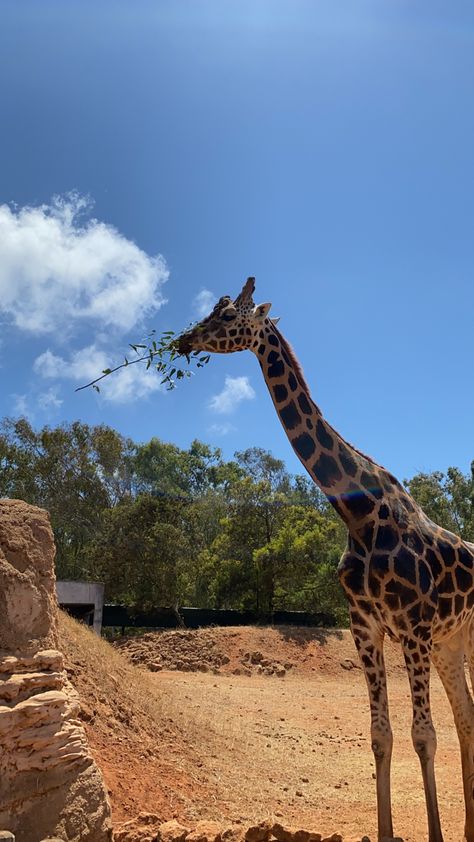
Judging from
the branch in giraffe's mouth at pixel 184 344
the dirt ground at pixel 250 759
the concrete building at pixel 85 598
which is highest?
the branch in giraffe's mouth at pixel 184 344

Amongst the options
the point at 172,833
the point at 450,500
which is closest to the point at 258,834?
the point at 172,833

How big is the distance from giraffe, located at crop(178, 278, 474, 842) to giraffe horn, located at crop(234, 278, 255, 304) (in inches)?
0.4

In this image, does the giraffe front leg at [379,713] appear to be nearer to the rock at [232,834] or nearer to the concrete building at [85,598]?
the rock at [232,834]

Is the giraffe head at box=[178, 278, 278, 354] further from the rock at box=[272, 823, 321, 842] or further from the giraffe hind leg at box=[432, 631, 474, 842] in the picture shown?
the rock at box=[272, 823, 321, 842]

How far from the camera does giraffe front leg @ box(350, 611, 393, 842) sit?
484 cm

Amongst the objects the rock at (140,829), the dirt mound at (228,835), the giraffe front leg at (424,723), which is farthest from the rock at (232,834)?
the giraffe front leg at (424,723)

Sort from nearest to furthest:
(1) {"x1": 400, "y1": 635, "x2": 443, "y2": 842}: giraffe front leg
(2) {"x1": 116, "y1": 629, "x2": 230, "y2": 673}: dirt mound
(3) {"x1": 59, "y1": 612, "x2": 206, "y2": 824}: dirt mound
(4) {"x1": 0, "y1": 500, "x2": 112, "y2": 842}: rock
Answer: (4) {"x1": 0, "y1": 500, "x2": 112, "y2": 842}: rock → (1) {"x1": 400, "y1": 635, "x2": 443, "y2": 842}: giraffe front leg → (3) {"x1": 59, "y1": 612, "x2": 206, "y2": 824}: dirt mound → (2) {"x1": 116, "y1": 629, "x2": 230, "y2": 673}: dirt mound

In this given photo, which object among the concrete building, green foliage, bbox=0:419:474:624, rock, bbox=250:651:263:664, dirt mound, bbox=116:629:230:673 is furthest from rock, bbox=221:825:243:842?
green foliage, bbox=0:419:474:624

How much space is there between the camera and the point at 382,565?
507 centimetres

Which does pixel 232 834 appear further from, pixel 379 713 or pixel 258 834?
pixel 379 713

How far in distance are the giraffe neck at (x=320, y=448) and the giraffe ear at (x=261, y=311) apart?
9cm

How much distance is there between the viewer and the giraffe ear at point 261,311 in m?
5.80

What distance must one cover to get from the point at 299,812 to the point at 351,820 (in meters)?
0.54

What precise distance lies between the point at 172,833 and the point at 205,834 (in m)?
0.24
